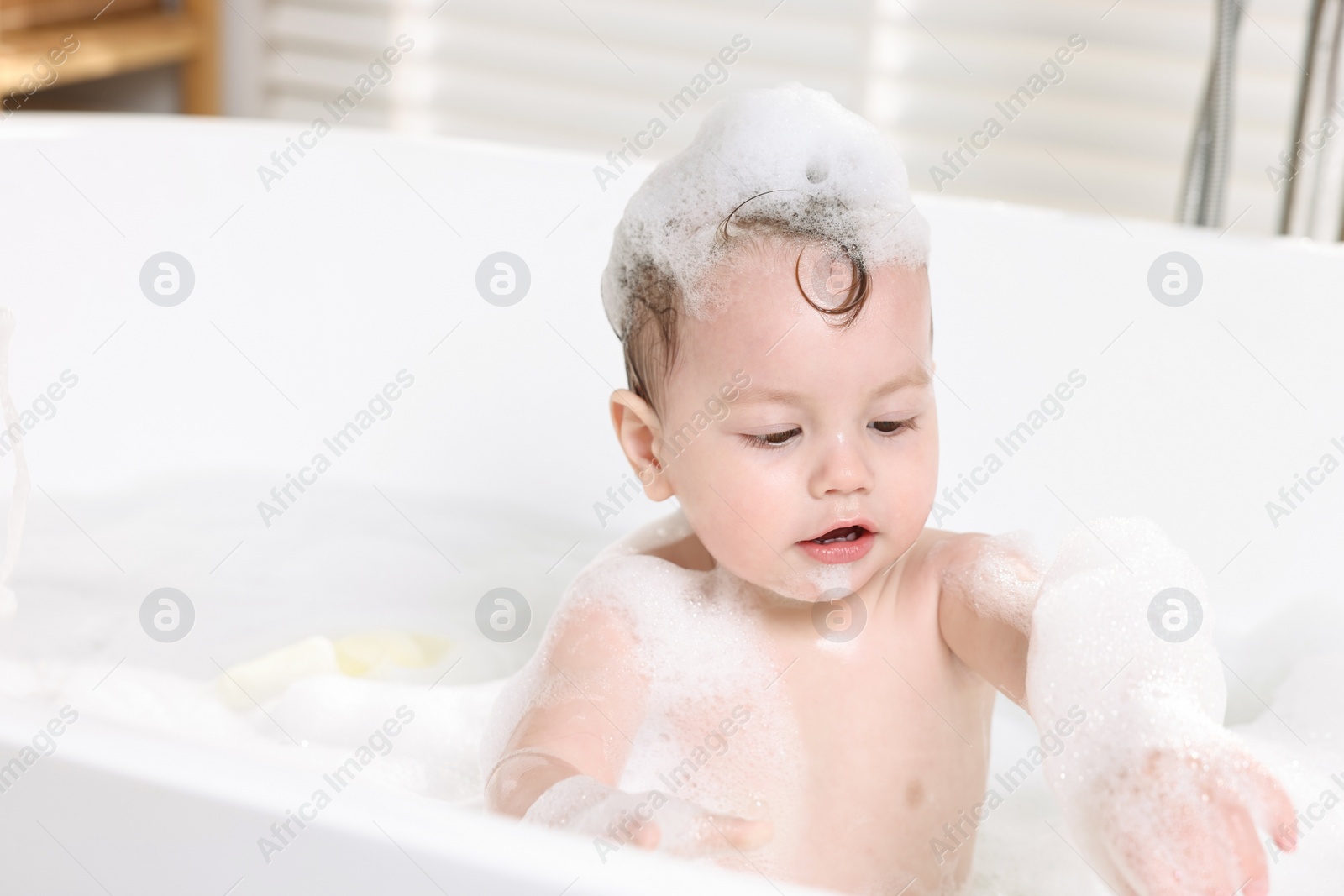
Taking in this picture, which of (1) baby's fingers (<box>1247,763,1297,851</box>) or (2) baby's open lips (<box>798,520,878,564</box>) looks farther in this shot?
(2) baby's open lips (<box>798,520,878,564</box>)

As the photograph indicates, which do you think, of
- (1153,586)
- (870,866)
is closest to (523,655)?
(870,866)

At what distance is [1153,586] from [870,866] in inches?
10.9

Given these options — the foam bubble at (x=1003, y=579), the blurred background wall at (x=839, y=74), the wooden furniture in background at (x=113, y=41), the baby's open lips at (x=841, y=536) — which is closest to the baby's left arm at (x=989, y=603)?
the foam bubble at (x=1003, y=579)

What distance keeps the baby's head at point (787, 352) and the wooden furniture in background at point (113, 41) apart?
1.54 meters

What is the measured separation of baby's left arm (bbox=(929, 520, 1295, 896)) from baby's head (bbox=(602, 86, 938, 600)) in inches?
4.1

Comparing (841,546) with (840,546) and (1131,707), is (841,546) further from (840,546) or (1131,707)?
(1131,707)

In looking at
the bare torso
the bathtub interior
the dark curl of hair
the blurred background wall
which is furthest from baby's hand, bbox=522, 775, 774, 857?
the blurred background wall

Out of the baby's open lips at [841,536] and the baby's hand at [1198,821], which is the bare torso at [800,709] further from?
the baby's hand at [1198,821]

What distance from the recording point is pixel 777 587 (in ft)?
2.94

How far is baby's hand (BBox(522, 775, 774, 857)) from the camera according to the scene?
624 millimetres

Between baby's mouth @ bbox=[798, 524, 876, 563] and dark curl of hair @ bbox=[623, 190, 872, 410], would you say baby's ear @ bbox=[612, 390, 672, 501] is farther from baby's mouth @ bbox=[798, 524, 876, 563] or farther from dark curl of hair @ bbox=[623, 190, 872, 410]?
baby's mouth @ bbox=[798, 524, 876, 563]

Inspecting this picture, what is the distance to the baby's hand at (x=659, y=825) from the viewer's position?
24.6 inches

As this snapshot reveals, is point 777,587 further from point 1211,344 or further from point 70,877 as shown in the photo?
point 1211,344

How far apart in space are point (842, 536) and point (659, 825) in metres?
0.29
